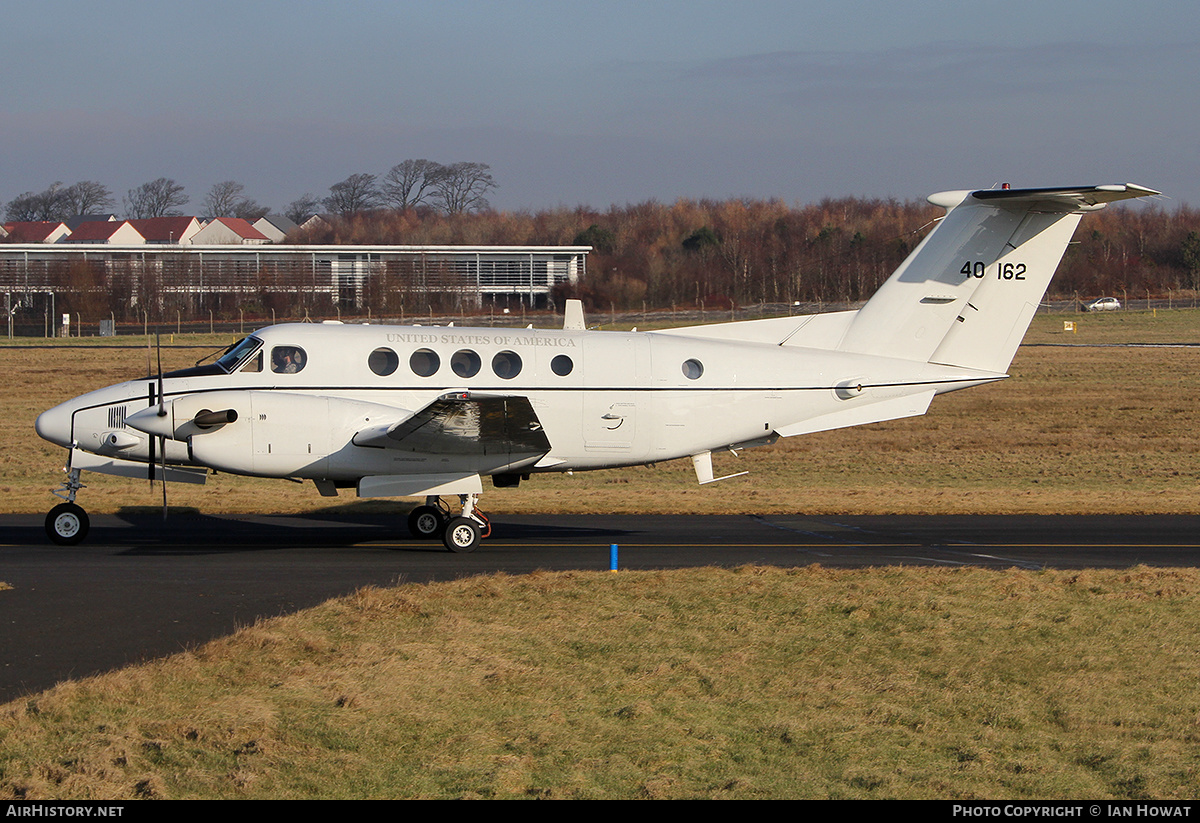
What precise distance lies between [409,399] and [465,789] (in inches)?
364

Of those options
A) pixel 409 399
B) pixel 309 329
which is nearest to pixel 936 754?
pixel 409 399

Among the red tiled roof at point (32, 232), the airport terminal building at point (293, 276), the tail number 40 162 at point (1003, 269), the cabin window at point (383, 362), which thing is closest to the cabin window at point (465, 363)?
the cabin window at point (383, 362)

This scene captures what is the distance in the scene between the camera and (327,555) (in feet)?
48.0

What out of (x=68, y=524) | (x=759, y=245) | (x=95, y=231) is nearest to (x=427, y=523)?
(x=68, y=524)

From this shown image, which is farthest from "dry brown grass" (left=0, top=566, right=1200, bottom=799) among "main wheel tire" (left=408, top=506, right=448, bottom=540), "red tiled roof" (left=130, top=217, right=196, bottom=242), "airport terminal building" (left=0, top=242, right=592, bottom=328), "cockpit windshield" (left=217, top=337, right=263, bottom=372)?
"red tiled roof" (left=130, top=217, right=196, bottom=242)

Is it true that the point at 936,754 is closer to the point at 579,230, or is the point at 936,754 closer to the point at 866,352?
the point at 866,352

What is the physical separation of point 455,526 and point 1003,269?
8.66m

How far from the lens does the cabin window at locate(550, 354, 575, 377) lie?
15.4 m

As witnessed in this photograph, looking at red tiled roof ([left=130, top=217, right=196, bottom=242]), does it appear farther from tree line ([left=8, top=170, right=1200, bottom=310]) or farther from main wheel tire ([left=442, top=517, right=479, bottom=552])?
main wheel tire ([left=442, top=517, right=479, bottom=552])

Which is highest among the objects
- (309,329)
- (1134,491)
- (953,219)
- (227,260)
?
(227,260)

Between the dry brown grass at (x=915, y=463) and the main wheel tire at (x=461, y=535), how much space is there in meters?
4.76

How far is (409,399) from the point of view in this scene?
49.4 feet

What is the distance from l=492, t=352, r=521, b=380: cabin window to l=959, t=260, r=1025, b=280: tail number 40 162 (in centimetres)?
667

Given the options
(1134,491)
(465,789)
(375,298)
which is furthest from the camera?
(375,298)
